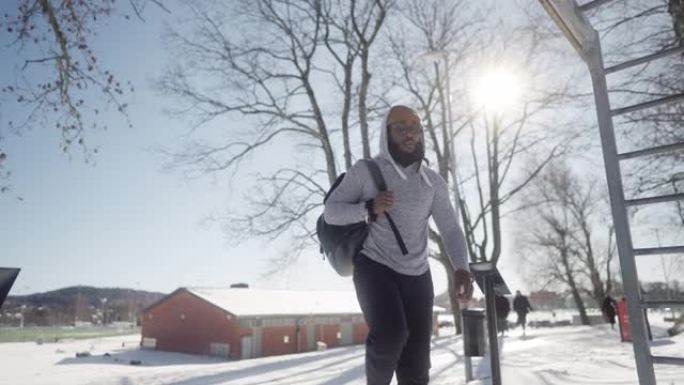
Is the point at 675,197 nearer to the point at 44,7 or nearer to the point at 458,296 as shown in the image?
the point at 458,296

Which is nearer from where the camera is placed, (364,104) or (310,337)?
(364,104)

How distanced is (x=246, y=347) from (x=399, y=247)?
124 ft

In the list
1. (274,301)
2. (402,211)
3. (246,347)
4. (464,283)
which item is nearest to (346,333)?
(274,301)

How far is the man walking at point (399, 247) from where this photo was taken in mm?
2322

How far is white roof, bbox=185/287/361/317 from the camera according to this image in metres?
39.8

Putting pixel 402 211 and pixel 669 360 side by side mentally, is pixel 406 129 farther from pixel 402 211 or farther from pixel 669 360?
pixel 669 360

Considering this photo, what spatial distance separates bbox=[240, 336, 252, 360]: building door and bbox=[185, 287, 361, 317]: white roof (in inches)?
81.4

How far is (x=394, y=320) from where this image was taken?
90.6 inches

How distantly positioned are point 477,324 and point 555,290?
43.6 metres

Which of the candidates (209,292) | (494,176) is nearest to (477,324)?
(494,176)

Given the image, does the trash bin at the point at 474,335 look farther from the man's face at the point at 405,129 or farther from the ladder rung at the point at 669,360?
the man's face at the point at 405,129

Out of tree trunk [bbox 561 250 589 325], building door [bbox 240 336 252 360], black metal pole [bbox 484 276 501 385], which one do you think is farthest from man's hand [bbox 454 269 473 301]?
tree trunk [bbox 561 250 589 325]

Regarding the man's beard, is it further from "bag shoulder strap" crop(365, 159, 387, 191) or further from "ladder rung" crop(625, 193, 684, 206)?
"ladder rung" crop(625, 193, 684, 206)

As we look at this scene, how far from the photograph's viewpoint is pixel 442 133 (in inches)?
822
